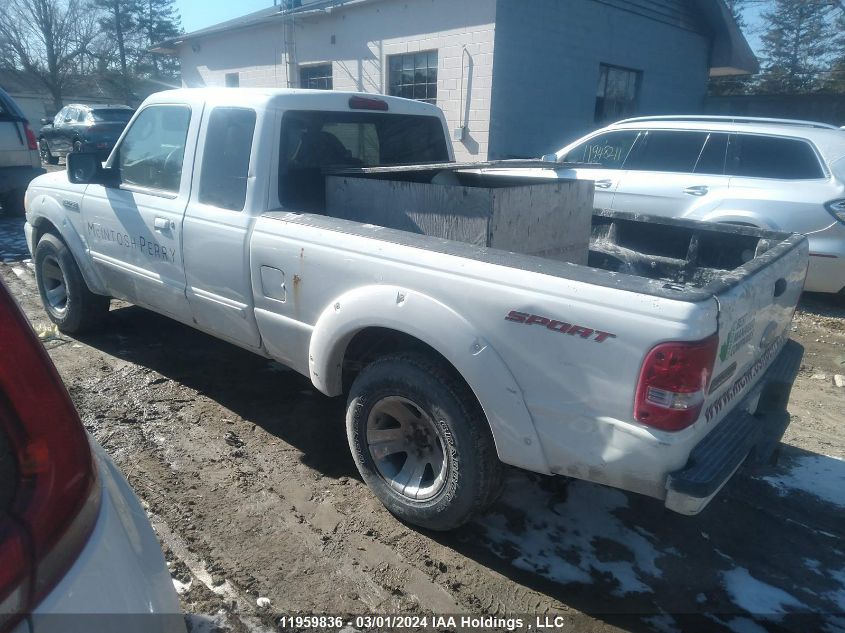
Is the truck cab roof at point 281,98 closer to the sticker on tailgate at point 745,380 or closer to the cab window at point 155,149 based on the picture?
the cab window at point 155,149

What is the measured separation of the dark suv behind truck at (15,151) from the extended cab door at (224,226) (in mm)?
7469

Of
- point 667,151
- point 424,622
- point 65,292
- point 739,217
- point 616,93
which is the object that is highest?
point 616,93

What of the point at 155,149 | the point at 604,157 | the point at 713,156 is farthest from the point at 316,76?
the point at 155,149

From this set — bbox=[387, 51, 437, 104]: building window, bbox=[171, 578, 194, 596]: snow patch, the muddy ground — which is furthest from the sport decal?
bbox=[387, 51, 437, 104]: building window

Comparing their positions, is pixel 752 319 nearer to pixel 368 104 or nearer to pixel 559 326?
pixel 559 326

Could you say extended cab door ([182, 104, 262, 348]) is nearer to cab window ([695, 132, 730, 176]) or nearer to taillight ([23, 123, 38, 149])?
cab window ([695, 132, 730, 176])

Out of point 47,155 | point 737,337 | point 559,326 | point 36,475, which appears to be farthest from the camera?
point 47,155

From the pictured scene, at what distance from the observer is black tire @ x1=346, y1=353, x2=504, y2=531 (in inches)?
103

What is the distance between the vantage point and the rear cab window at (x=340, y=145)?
11.9 ft

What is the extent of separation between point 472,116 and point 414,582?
1035 centimetres

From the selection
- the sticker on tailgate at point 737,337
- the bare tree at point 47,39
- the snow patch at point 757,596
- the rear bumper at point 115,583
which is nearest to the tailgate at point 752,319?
the sticker on tailgate at point 737,337

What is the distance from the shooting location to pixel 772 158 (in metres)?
6.59

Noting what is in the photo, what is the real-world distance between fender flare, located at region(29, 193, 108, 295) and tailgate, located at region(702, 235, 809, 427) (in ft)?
13.6

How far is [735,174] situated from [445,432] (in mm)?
5558
